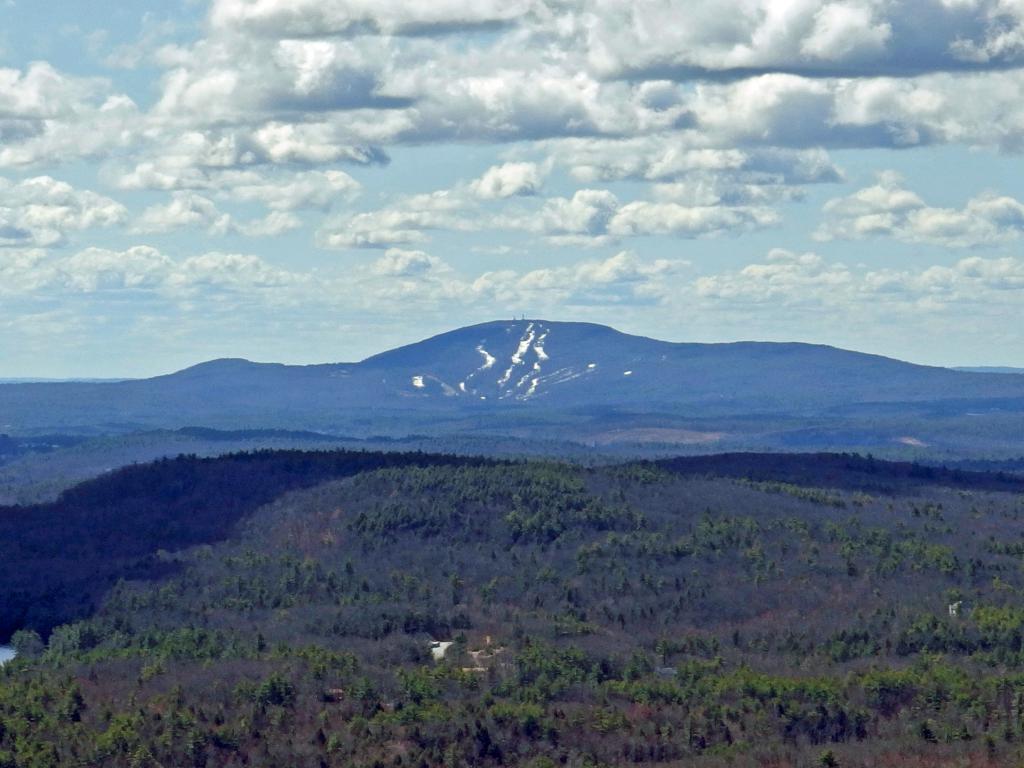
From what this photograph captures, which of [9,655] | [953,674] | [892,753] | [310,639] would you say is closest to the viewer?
[892,753]

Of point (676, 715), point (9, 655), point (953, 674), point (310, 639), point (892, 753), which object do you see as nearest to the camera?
point (892, 753)

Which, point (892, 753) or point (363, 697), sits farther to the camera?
point (363, 697)

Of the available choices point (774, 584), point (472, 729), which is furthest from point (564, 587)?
point (472, 729)

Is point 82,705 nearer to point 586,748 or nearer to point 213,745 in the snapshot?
point 213,745

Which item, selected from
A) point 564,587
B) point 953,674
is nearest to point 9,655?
point 564,587

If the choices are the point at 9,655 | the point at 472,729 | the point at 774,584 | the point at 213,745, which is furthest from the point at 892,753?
the point at 9,655

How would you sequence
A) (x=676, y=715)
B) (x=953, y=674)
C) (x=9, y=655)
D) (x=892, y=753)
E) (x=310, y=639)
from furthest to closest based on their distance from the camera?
(x=9, y=655) → (x=310, y=639) → (x=953, y=674) → (x=676, y=715) → (x=892, y=753)

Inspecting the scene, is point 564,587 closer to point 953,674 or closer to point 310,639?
point 310,639

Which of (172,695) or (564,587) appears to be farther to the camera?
(564,587)

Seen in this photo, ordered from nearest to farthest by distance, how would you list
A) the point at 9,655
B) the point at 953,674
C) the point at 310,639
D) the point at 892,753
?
the point at 892,753, the point at 953,674, the point at 310,639, the point at 9,655
